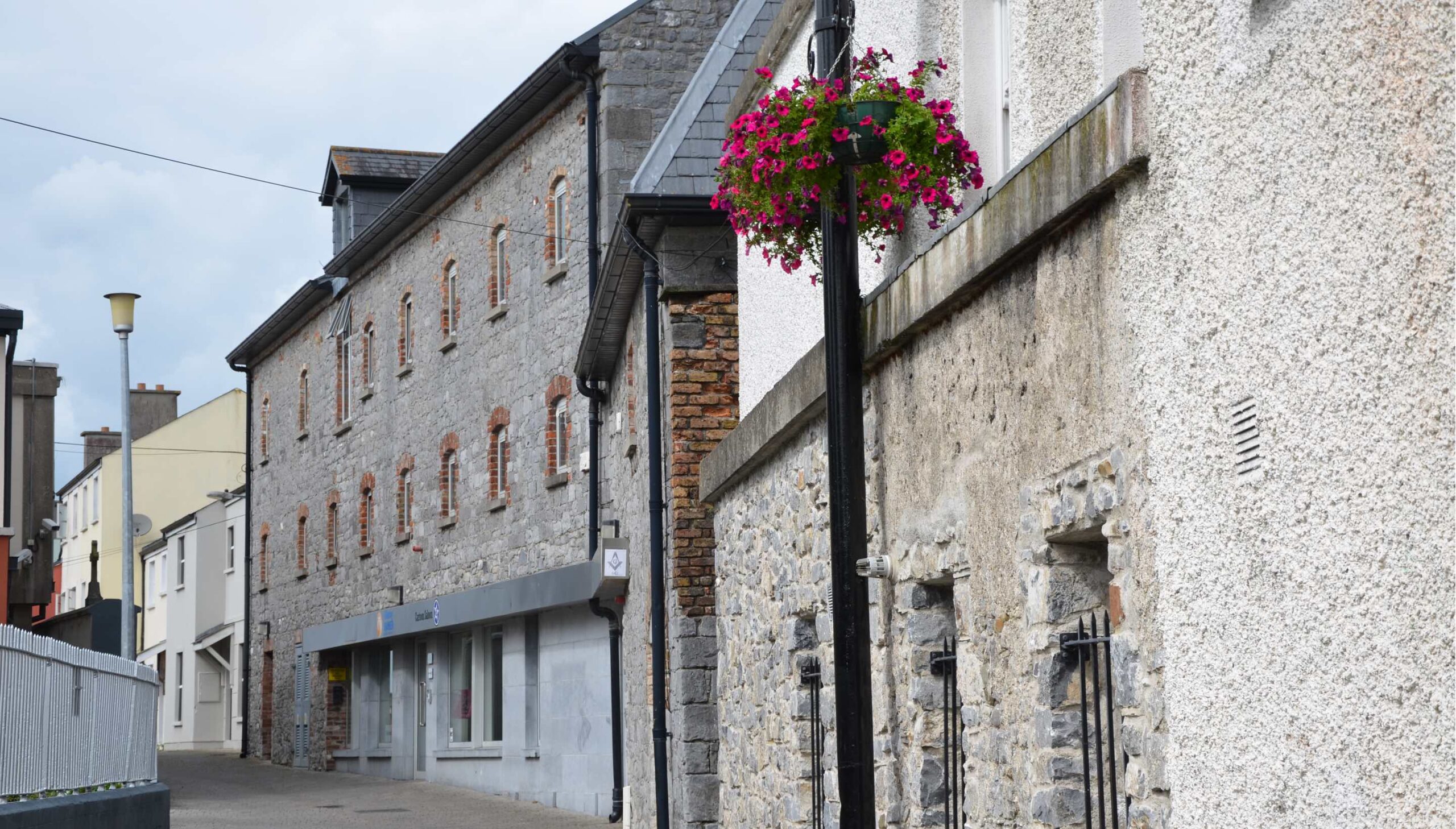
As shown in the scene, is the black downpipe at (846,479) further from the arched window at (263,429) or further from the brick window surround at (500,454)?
the arched window at (263,429)

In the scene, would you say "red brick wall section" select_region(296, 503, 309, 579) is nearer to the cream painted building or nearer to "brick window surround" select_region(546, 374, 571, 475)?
"brick window surround" select_region(546, 374, 571, 475)

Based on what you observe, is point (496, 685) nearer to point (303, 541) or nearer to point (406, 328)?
point (406, 328)

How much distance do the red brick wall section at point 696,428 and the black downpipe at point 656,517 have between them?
25cm

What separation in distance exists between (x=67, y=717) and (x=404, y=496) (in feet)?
49.5

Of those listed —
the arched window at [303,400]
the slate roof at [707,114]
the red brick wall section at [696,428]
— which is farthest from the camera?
the arched window at [303,400]

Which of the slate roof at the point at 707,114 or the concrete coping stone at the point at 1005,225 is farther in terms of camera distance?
the slate roof at the point at 707,114

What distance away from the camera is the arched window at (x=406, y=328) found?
26.9 metres

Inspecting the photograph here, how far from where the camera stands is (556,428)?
69.6 feet

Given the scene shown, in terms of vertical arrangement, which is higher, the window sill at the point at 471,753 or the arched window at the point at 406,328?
the arched window at the point at 406,328

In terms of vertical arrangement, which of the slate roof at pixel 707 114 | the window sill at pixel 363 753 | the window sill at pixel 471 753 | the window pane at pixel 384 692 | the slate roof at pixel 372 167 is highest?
the slate roof at pixel 372 167

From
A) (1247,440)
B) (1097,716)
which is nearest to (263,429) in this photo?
(1097,716)

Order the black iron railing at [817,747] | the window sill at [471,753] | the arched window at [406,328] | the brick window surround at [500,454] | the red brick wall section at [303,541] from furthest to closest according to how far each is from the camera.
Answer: the red brick wall section at [303,541], the arched window at [406,328], the window sill at [471,753], the brick window surround at [500,454], the black iron railing at [817,747]

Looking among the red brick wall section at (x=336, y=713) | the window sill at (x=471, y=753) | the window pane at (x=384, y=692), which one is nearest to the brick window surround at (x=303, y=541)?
the red brick wall section at (x=336, y=713)

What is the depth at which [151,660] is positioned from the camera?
159ft
